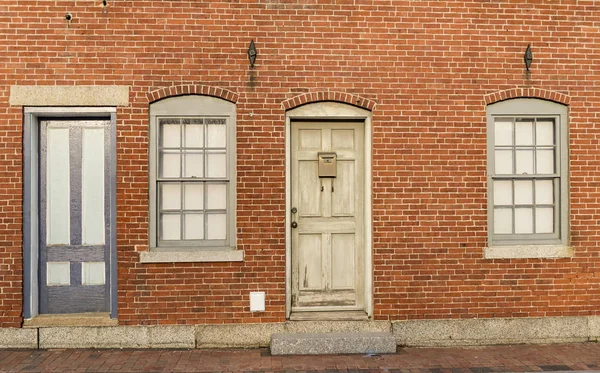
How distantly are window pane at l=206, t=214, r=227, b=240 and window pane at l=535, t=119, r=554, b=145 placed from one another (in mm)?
4382

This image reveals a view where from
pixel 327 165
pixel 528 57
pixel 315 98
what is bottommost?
pixel 327 165

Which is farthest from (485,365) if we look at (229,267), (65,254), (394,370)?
(65,254)

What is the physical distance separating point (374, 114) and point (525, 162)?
2.20 metres

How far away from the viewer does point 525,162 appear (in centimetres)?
682

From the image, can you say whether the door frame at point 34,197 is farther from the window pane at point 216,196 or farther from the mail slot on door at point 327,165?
the mail slot on door at point 327,165

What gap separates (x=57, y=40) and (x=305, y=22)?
10.4 feet

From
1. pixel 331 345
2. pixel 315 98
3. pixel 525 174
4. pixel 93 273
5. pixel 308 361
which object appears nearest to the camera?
pixel 308 361

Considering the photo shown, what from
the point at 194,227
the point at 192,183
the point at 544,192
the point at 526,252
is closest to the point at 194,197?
the point at 192,183

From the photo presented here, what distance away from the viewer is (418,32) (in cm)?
662

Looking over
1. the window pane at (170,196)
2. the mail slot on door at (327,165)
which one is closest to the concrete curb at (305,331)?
the window pane at (170,196)

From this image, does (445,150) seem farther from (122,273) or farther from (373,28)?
(122,273)

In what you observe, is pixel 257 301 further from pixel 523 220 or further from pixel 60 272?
pixel 523 220

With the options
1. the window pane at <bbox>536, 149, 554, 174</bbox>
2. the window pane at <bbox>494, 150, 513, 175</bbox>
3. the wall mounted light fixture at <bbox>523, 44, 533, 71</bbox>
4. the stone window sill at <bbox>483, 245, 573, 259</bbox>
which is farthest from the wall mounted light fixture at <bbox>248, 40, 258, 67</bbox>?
the window pane at <bbox>536, 149, 554, 174</bbox>

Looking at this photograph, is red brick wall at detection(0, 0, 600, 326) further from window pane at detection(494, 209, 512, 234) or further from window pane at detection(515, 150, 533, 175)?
window pane at detection(515, 150, 533, 175)
